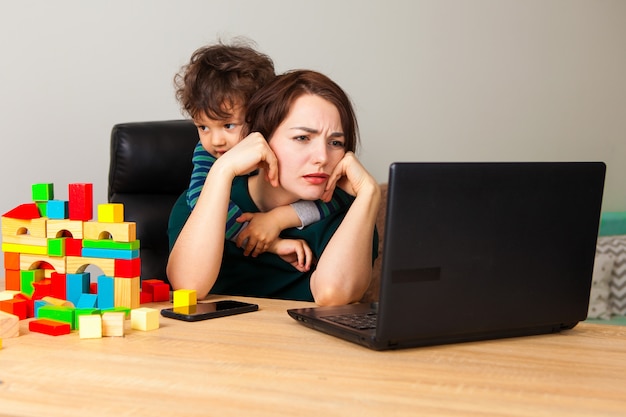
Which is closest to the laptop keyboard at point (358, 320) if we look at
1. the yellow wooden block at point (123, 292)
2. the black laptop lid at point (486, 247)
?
the black laptop lid at point (486, 247)

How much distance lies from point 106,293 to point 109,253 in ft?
0.24

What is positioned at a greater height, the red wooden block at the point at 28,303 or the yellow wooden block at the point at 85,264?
the yellow wooden block at the point at 85,264

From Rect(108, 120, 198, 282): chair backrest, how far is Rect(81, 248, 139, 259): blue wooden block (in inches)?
37.1

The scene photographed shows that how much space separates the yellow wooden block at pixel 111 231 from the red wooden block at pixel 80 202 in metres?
0.02

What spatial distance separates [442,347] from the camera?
1.16 metres

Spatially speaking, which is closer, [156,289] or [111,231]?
[111,231]

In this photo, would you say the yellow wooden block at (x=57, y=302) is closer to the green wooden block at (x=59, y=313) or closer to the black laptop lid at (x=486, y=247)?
the green wooden block at (x=59, y=313)

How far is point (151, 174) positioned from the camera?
2.32 m

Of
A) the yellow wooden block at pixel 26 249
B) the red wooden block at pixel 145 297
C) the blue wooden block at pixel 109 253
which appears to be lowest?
the red wooden block at pixel 145 297

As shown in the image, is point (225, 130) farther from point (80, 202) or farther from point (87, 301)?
point (87, 301)

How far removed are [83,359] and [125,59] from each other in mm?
2023

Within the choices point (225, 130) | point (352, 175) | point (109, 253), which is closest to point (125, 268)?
point (109, 253)

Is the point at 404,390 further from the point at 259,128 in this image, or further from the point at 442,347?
the point at 259,128

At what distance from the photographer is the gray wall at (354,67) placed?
2869 mm
